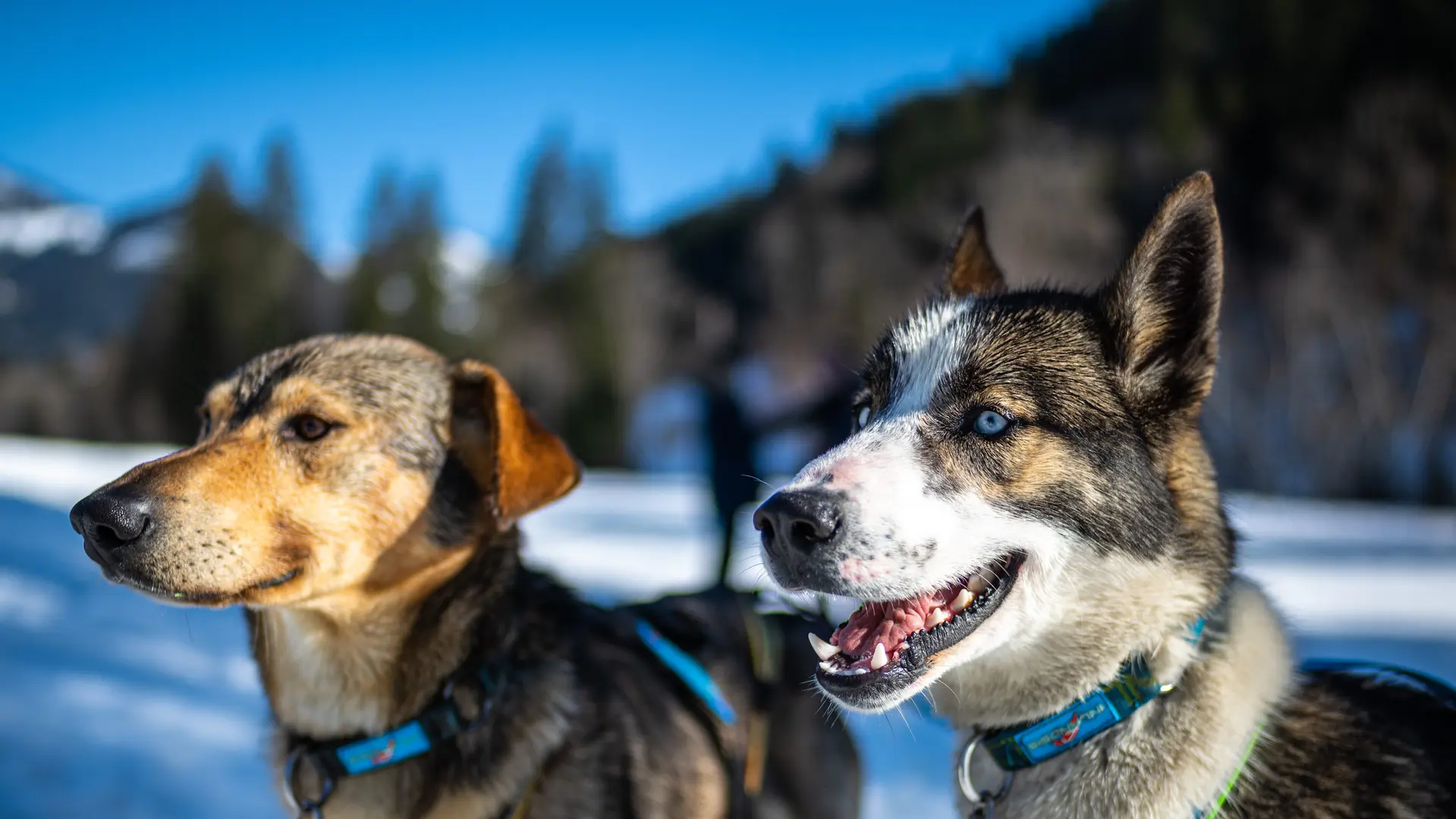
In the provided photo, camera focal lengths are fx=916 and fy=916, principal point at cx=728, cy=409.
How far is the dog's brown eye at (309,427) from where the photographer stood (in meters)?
2.90

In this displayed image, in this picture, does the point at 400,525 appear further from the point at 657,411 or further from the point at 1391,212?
the point at 657,411

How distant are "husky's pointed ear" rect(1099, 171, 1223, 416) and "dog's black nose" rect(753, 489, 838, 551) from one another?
0.85 meters

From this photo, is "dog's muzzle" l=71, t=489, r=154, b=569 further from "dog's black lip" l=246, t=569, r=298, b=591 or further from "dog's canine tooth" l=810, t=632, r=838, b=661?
"dog's canine tooth" l=810, t=632, r=838, b=661

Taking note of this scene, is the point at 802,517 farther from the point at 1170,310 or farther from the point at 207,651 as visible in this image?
the point at 207,651

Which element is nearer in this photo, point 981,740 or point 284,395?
point 981,740

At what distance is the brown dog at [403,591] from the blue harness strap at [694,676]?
0.05m

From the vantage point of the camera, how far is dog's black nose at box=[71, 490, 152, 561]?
8.02 feet

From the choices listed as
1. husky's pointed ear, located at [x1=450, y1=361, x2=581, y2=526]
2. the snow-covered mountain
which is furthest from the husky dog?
the snow-covered mountain

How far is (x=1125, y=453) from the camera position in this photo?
225 centimetres

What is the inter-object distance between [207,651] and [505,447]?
5.66m

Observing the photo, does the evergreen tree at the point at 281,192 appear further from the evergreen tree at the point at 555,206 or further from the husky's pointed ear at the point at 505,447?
the husky's pointed ear at the point at 505,447

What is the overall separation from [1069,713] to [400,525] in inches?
78.8

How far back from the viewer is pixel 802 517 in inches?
82.0

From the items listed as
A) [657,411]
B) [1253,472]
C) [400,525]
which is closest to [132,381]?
[657,411]
